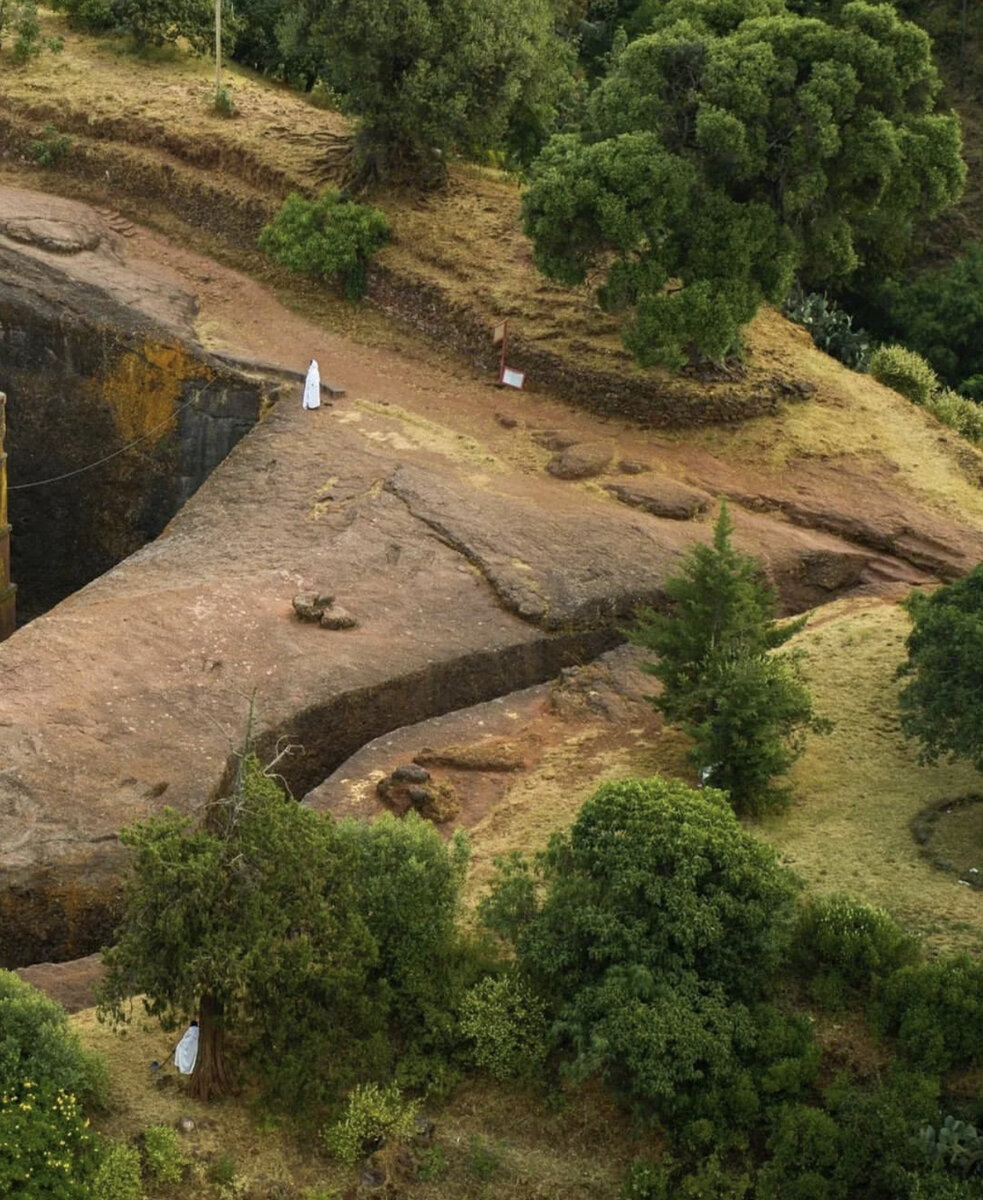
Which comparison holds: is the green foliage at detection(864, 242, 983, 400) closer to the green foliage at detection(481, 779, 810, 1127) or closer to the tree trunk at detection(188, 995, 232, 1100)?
the green foliage at detection(481, 779, 810, 1127)

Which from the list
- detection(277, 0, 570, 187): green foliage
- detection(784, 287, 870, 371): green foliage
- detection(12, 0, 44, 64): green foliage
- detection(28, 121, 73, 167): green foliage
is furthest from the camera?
detection(12, 0, 44, 64): green foliage

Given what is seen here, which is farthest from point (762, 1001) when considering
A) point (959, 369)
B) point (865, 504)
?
point (959, 369)

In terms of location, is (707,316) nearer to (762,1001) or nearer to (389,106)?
(389,106)

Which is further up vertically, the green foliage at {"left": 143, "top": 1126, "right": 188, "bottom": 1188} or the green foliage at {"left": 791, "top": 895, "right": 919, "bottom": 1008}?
the green foliage at {"left": 791, "top": 895, "right": 919, "bottom": 1008}

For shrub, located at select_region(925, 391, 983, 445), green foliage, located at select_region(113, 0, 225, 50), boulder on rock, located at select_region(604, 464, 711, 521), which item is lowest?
boulder on rock, located at select_region(604, 464, 711, 521)

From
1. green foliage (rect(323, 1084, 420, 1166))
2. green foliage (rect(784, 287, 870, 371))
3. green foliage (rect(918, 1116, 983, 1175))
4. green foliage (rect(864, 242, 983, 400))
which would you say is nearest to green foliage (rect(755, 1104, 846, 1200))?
green foliage (rect(918, 1116, 983, 1175))

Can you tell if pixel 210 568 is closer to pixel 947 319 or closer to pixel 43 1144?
pixel 43 1144

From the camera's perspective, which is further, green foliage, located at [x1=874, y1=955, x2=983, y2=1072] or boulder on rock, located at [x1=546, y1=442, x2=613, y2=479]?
boulder on rock, located at [x1=546, y1=442, x2=613, y2=479]

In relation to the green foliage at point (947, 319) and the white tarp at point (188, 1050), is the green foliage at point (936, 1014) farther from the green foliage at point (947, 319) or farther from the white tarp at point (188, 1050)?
A: the green foliage at point (947, 319)
